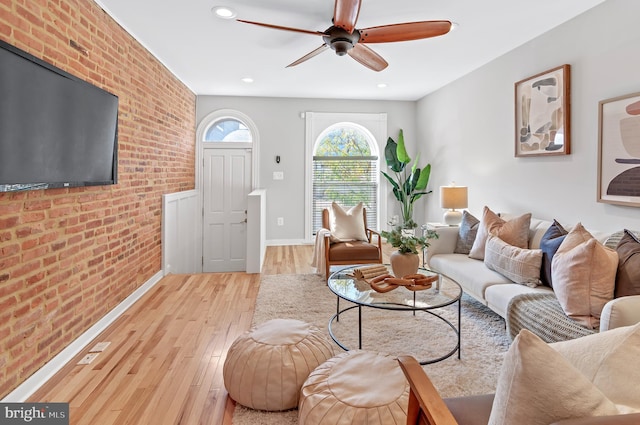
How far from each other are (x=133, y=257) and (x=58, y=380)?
145cm

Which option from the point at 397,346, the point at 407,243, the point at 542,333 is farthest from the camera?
the point at 407,243

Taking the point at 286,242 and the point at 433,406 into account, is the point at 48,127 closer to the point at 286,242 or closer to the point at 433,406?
the point at 433,406

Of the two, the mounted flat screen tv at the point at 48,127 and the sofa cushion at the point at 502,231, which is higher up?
the mounted flat screen tv at the point at 48,127

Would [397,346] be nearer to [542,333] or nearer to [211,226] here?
[542,333]

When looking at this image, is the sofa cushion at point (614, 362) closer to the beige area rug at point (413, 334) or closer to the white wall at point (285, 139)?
the beige area rug at point (413, 334)

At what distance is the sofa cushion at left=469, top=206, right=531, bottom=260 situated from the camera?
2.97 m

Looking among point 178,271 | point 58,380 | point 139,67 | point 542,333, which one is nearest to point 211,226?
point 178,271

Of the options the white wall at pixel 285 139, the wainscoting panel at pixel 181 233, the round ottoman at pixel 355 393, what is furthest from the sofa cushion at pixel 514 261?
the wainscoting panel at pixel 181 233

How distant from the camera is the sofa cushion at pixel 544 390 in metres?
0.75

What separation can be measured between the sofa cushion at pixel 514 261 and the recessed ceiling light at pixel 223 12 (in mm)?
2917

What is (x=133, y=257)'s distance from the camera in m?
3.39

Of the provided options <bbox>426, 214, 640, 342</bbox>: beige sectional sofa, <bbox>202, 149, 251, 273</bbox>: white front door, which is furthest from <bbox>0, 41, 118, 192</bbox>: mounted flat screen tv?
<bbox>202, 149, 251, 273</bbox>: white front door

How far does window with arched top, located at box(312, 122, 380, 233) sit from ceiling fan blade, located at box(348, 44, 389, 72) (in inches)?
114

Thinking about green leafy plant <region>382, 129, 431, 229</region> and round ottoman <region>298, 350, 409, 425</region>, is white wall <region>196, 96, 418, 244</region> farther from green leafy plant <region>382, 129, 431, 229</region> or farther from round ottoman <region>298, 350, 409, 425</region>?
round ottoman <region>298, 350, 409, 425</region>
